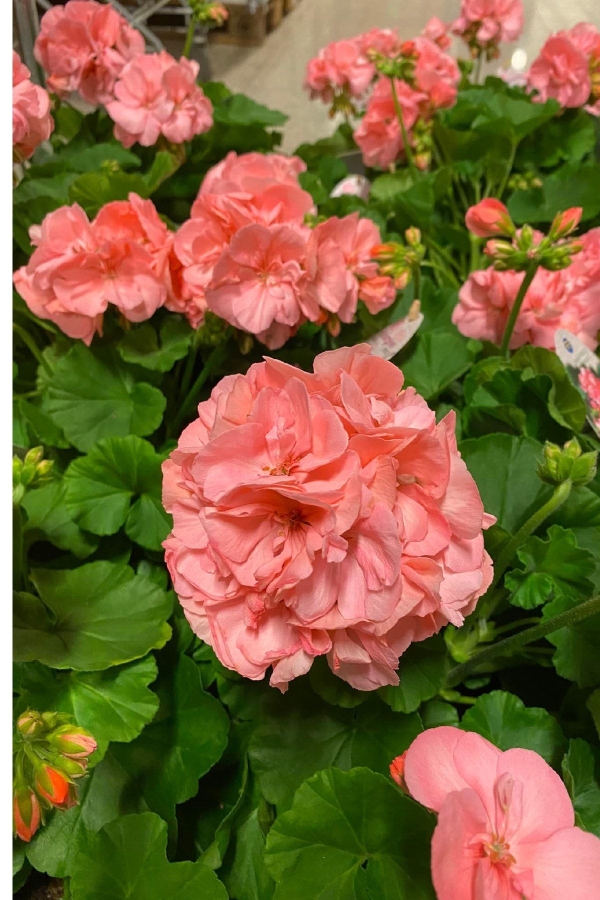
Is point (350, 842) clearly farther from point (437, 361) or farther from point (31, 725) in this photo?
point (437, 361)

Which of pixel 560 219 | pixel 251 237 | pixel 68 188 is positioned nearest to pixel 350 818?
pixel 251 237

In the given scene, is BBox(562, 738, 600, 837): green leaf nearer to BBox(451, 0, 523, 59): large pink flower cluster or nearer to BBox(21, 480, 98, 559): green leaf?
BBox(21, 480, 98, 559): green leaf

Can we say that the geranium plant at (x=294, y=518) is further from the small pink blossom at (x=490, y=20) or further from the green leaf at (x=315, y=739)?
the small pink blossom at (x=490, y=20)

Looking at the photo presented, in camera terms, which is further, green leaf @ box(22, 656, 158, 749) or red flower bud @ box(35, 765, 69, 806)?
green leaf @ box(22, 656, 158, 749)

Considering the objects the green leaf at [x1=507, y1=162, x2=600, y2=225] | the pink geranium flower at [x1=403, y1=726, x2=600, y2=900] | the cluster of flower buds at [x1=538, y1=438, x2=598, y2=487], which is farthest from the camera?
the green leaf at [x1=507, y1=162, x2=600, y2=225]

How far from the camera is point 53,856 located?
0.59 meters

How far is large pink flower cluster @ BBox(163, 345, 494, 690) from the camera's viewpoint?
41cm

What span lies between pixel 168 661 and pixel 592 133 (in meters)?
1.27

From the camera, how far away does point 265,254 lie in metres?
0.73

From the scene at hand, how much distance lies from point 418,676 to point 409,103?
108 centimetres

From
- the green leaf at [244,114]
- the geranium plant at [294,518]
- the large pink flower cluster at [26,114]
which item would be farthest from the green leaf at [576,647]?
the green leaf at [244,114]

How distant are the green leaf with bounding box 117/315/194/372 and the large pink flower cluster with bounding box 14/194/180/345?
0.05 m

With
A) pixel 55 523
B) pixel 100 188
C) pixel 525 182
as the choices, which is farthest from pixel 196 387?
pixel 525 182

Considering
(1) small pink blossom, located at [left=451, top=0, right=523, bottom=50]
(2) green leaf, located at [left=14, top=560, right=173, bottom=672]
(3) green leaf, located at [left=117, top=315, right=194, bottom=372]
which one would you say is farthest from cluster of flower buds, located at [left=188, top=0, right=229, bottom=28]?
(2) green leaf, located at [left=14, top=560, right=173, bottom=672]
